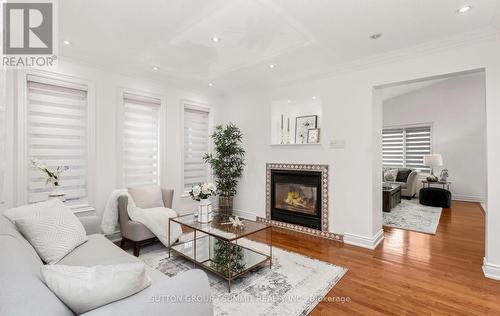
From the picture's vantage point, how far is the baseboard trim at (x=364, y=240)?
3279mm

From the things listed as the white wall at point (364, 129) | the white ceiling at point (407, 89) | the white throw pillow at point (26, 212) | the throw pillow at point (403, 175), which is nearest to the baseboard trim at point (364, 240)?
the white wall at point (364, 129)

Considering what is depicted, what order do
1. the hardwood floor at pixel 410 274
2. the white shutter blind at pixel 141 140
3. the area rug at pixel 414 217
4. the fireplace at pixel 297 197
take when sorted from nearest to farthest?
the hardwood floor at pixel 410 274 → the white shutter blind at pixel 141 140 → the fireplace at pixel 297 197 → the area rug at pixel 414 217

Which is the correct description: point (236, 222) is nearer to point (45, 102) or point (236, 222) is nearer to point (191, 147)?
point (191, 147)

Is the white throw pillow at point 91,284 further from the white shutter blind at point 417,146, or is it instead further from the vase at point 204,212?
the white shutter blind at point 417,146

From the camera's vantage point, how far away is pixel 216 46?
2.97 m

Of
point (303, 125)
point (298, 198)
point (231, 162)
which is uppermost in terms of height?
point (303, 125)

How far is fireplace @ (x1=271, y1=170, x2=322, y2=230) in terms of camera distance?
3.87 metres

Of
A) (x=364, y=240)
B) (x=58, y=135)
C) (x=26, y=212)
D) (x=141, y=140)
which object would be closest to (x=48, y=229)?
(x=26, y=212)

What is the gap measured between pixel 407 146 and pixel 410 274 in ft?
19.7

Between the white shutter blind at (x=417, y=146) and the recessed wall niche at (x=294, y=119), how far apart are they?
4899 mm

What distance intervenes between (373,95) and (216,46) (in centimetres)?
222

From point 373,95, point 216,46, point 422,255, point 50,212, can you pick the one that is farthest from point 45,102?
point 422,255

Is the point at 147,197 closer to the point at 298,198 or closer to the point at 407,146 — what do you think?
the point at 298,198

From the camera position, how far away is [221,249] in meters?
2.82
